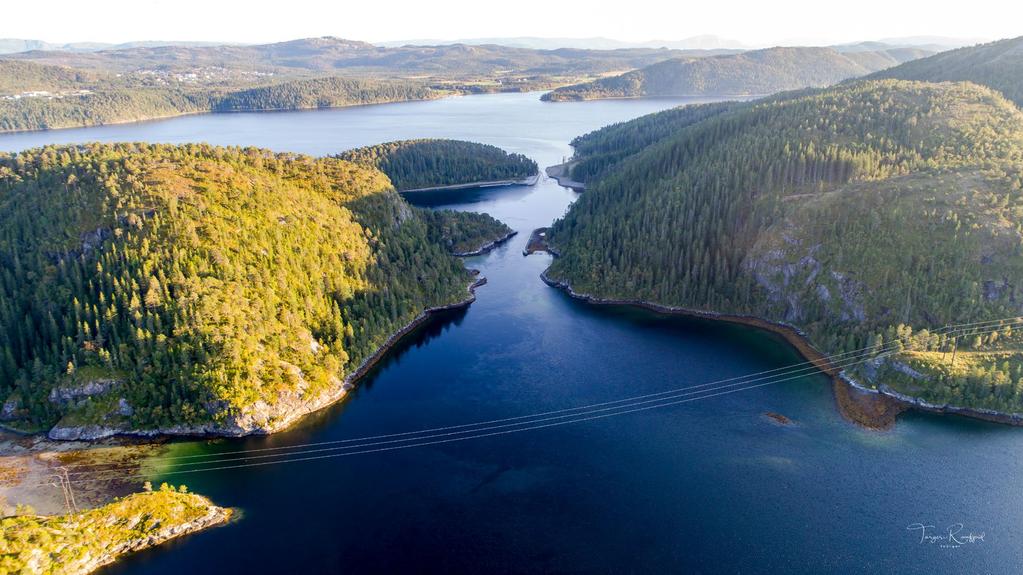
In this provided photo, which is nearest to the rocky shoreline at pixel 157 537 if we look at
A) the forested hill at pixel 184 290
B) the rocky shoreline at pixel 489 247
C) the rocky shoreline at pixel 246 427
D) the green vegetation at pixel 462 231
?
the rocky shoreline at pixel 246 427

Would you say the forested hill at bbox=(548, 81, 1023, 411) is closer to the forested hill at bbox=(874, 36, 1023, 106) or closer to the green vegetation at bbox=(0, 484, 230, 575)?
the forested hill at bbox=(874, 36, 1023, 106)

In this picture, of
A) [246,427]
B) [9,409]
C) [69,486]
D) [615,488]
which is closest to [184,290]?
[246,427]

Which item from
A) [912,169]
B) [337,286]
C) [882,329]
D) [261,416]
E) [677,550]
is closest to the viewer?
[677,550]

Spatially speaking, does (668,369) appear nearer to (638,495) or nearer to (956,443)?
(638,495)

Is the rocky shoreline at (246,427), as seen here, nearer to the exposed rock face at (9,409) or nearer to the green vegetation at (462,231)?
the exposed rock face at (9,409)

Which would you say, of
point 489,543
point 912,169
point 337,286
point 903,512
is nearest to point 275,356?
point 337,286

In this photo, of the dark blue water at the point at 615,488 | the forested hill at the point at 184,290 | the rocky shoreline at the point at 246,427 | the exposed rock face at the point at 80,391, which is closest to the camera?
the dark blue water at the point at 615,488

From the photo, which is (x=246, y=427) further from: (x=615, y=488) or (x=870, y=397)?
(x=870, y=397)
